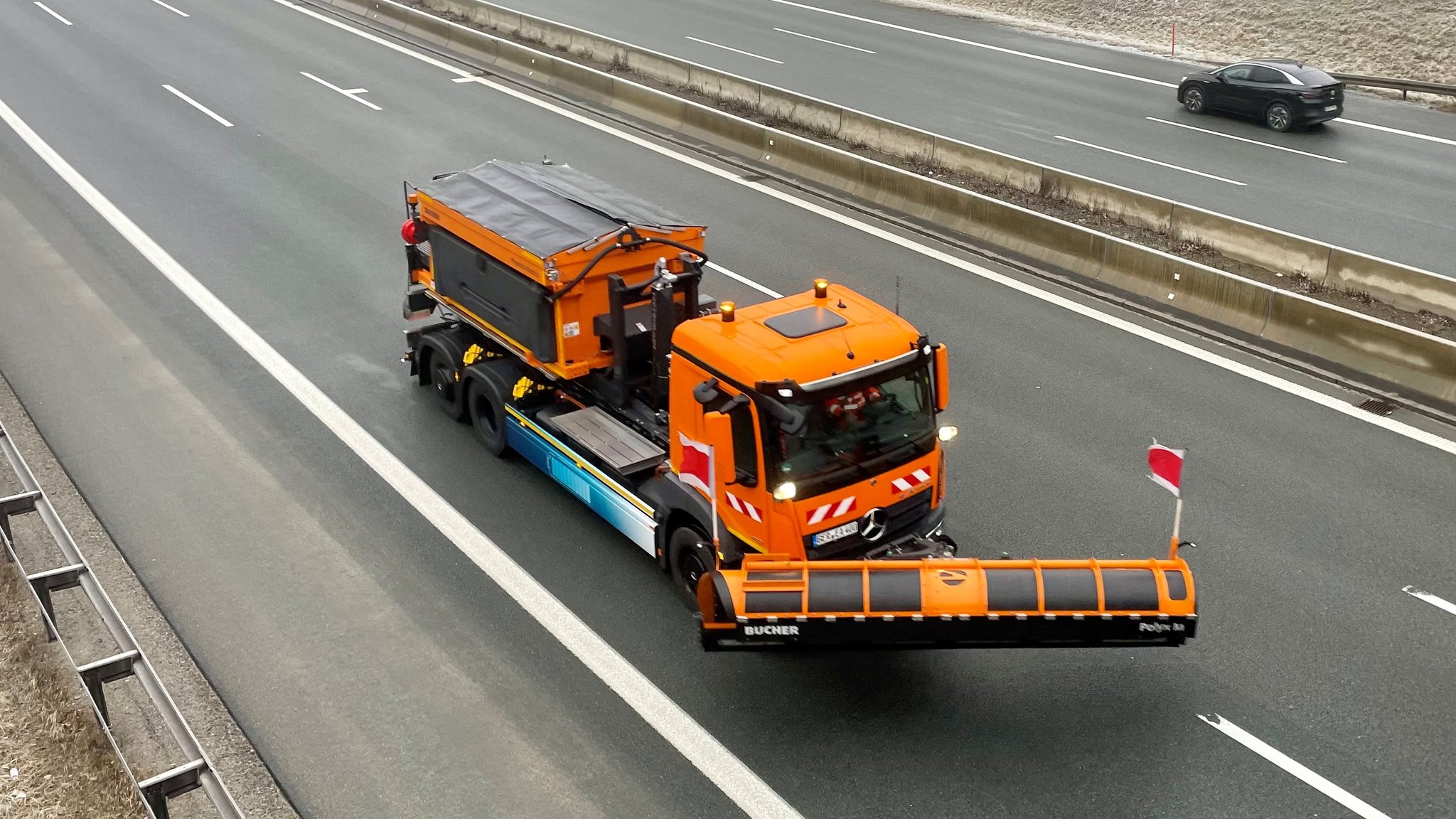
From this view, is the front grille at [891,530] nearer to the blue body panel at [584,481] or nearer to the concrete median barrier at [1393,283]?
the blue body panel at [584,481]

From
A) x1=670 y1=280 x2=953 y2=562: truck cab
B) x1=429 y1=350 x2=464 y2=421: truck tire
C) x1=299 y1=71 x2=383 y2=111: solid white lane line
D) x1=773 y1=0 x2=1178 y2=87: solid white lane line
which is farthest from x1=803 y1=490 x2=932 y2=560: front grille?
x1=773 y1=0 x2=1178 y2=87: solid white lane line

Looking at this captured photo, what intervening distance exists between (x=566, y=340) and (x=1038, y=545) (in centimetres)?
491

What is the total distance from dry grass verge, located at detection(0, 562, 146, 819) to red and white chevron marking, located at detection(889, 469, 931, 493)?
586cm

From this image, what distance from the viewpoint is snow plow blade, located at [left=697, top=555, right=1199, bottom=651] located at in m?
8.50

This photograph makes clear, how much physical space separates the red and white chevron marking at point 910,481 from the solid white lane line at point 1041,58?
2120 cm

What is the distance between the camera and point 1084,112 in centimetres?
2694

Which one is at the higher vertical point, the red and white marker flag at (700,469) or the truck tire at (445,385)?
the red and white marker flag at (700,469)

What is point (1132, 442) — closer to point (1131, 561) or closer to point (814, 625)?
point (1131, 561)

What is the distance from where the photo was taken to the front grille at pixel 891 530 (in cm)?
931

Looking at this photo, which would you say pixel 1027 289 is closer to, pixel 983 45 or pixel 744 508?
pixel 744 508

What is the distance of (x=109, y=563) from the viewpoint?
10.9 metres

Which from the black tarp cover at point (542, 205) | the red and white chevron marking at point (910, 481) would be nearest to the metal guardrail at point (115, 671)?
the black tarp cover at point (542, 205)

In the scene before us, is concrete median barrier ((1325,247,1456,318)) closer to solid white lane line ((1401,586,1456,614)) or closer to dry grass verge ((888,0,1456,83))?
solid white lane line ((1401,586,1456,614))

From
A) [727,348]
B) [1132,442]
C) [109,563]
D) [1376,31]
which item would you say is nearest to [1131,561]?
[727,348]
